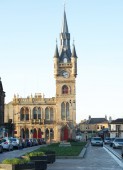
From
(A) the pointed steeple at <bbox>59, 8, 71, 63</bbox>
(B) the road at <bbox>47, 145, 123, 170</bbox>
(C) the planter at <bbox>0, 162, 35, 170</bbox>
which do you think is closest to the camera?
(C) the planter at <bbox>0, 162, 35, 170</bbox>

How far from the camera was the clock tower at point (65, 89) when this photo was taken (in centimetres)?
11862

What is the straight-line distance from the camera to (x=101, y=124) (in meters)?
196

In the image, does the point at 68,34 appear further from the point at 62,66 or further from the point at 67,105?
the point at 67,105

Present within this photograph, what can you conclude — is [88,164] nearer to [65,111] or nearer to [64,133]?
[64,133]

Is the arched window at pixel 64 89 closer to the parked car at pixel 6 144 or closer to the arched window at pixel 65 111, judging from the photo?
the arched window at pixel 65 111

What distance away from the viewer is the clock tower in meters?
119

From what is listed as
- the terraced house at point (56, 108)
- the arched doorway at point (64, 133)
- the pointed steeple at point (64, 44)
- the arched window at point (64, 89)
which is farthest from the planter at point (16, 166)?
the pointed steeple at point (64, 44)

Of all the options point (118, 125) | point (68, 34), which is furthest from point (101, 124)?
point (68, 34)

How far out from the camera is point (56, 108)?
121 meters

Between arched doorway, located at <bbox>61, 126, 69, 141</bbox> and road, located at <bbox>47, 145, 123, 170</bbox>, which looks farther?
arched doorway, located at <bbox>61, 126, 69, 141</bbox>

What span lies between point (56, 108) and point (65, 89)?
511 cm

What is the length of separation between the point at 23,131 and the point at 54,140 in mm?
8790

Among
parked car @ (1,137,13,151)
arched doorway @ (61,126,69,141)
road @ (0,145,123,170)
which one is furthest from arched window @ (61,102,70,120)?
road @ (0,145,123,170)

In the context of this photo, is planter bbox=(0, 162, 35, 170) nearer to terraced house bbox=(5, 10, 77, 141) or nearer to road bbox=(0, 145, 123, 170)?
road bbox=(0, 145, 123, 170)
